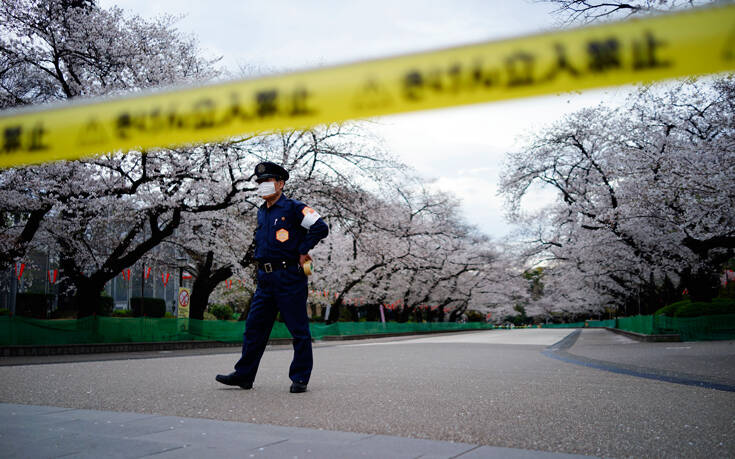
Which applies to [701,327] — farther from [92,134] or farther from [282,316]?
[92,134]

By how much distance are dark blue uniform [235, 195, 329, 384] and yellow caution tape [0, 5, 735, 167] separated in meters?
3.47

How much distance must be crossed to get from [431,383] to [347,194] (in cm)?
1564

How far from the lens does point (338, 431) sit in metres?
3.19

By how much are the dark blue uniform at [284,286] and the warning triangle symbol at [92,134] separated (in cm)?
352

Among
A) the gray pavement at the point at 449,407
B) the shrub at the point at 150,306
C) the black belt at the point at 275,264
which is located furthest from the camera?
the shrub at the point at 150,306

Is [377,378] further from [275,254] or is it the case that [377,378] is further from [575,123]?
[575,123]

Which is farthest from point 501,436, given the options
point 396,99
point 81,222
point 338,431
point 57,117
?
point 81,222

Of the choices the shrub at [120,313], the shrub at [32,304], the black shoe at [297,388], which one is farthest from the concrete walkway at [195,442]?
the shrub at [32,304]

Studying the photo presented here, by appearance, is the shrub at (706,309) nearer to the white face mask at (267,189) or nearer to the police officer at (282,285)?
the police officer at (282,285)

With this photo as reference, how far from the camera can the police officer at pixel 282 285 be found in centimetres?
503

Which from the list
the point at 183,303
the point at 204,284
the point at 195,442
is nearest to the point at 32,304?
the point at 204,284

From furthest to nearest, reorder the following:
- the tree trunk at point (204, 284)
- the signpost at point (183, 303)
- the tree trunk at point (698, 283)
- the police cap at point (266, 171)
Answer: the tree trunk at point (698, 283)
the tree trunk at point (204, 284)
the signpost at point (183, 303)
the police cap at point (266, 171)

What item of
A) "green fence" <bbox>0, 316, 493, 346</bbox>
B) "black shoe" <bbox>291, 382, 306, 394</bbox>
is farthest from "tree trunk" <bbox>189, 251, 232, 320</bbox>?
"black shoe" <bbox>291, 382, 306, 394</bbox>

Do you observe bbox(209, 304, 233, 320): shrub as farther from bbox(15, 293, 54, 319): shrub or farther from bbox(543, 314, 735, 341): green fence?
bbox(543, 314, 735, 341): green fence
